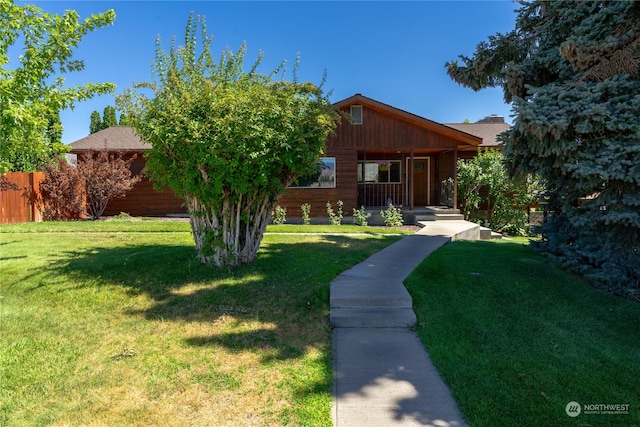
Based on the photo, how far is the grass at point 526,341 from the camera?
2904 millimetres

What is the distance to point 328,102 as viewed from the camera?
624 cm

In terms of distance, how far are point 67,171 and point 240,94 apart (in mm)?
11124

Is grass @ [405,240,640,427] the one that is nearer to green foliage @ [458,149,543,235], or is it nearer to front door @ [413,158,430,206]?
green foliage @ [458,149,543,235]

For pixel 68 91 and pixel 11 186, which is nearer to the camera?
pixel 68 91

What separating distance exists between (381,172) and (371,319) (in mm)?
12892

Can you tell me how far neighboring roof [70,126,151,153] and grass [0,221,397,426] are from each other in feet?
29.8

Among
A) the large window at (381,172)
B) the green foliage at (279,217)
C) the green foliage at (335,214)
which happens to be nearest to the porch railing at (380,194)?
the large window at (381,172)

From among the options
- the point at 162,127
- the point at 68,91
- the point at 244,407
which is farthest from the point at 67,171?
the point at 244,407

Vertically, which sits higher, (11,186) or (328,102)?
(328,102)

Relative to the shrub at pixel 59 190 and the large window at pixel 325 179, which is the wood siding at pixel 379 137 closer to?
the large window at pixel 325 179

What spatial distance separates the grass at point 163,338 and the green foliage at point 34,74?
2110 millimetres

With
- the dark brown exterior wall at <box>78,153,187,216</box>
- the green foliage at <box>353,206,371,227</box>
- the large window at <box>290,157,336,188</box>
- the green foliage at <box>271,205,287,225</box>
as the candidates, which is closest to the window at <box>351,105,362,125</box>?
the large window at <box>290,157,336,188</box>

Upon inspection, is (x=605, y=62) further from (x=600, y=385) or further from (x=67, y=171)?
(x=67, y=171)

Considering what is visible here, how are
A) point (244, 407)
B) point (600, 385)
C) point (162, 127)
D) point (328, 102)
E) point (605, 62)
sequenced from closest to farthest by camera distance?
point (244, 407) → point (600, 385) → point (162, 127) → point (605, 62) → point (328, 102)
